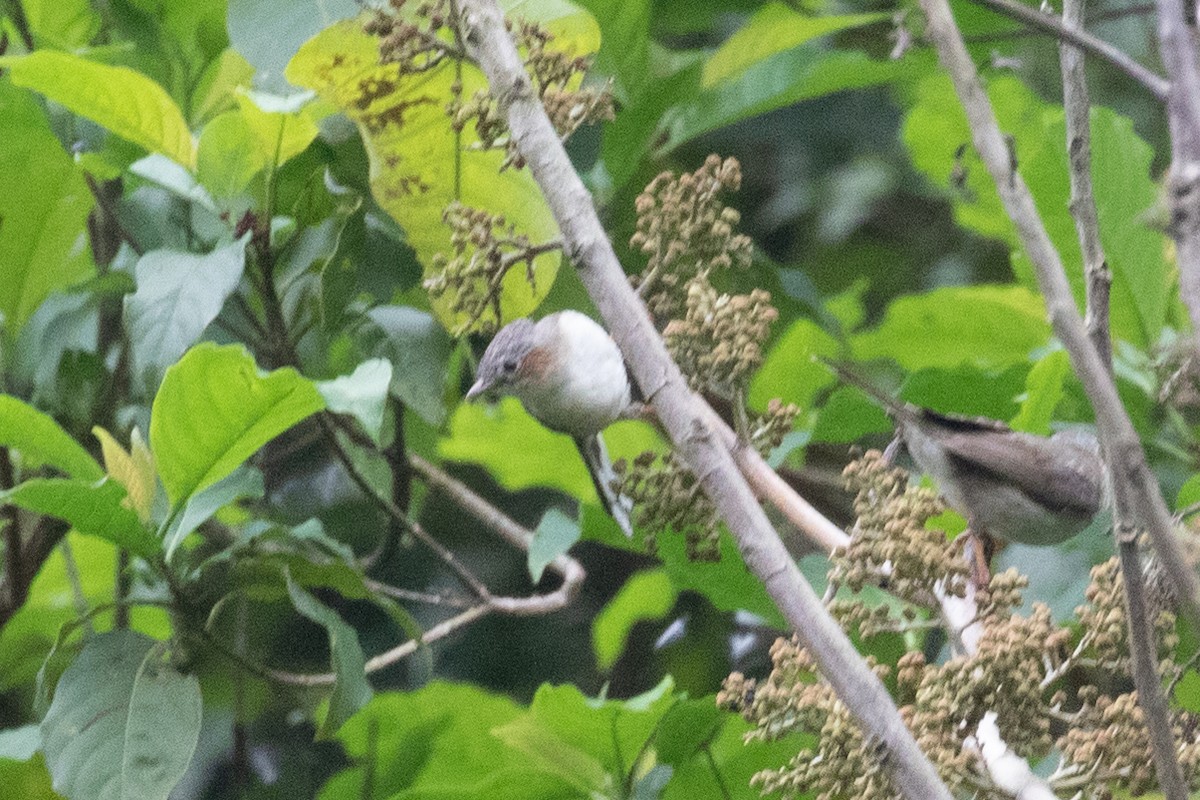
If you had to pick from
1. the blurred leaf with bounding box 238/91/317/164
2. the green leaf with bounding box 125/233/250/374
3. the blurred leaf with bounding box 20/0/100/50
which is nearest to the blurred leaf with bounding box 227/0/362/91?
the blurred leaf with bounding box 238/91/317/164

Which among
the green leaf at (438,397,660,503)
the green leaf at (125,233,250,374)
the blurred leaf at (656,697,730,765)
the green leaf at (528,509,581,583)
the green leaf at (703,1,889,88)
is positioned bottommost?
the green leaf at (438,397,660,503)

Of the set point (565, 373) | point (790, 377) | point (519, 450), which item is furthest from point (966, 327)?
point (565, 373)

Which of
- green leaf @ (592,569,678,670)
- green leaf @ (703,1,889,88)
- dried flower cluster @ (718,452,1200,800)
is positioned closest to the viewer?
dried flower cluster @ (718,452,1200,800)

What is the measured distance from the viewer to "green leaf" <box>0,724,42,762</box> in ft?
3.79

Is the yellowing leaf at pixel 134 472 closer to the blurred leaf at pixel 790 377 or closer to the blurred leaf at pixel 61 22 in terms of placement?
the blurred leaf at pixel 61 22

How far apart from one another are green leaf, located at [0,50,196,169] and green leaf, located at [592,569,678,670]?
38.4 inches

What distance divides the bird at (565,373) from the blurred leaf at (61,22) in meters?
0.74

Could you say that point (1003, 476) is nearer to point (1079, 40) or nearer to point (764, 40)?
point (1079, 40)

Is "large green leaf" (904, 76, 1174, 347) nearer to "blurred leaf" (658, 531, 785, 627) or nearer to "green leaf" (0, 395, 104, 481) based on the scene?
"blurred leaf" (658, 531, 785, 627)

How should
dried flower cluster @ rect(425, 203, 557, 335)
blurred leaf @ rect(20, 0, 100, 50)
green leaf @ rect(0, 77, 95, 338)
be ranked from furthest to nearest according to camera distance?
blurred leaf @ rect(20, 0, 100, 50)
green leaf @ rect(0, 77, 95, 338)
dried flower cluster @ rect(425, 203, 557, 335)

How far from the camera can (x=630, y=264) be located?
4.90 ft

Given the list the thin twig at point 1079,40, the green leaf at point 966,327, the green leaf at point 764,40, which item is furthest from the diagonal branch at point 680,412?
the green leaf at point 966,327

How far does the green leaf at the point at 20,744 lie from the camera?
45.4 inches

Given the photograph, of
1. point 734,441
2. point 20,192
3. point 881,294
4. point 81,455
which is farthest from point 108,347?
point 881,294
